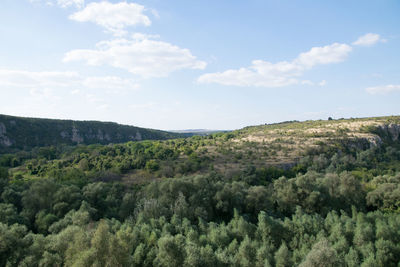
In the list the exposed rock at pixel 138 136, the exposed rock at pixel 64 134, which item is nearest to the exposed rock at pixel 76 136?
the exposed rock at pixel 64 134

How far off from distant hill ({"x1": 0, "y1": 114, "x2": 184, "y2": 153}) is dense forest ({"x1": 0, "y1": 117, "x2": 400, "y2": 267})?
4324cm

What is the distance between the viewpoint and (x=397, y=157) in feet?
301

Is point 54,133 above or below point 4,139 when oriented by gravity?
above

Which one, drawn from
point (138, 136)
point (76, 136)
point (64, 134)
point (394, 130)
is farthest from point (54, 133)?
point (394, 130)

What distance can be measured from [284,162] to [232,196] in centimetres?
→ 4100

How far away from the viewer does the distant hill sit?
121m

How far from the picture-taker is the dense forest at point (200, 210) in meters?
22.4

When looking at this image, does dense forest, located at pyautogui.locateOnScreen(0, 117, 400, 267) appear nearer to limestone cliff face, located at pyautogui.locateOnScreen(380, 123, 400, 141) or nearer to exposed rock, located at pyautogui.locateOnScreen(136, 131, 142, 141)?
limestone cliff face, located at pyautogui.locateOnScreen(380, 123, 400, 141)

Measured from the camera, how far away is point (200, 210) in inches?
1516

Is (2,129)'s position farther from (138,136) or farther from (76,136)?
(138,136)

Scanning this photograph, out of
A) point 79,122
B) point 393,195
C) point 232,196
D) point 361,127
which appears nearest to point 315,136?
point 361,127

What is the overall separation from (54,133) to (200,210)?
450 feet

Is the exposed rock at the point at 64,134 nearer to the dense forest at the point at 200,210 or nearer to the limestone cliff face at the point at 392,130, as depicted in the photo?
the dense forest at the point at 200,210

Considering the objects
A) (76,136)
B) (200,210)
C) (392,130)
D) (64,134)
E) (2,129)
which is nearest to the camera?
(200,210)
